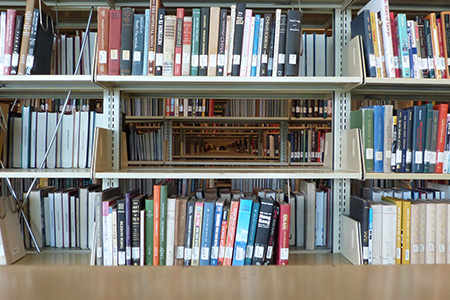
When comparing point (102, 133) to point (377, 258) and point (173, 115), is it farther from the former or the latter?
point (173, 115)

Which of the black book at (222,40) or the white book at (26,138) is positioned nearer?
the black book at (222,40)

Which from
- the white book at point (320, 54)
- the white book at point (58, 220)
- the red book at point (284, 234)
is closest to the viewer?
the red book at point (284, 234)

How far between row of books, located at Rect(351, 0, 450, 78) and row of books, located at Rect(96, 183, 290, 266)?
75 cm

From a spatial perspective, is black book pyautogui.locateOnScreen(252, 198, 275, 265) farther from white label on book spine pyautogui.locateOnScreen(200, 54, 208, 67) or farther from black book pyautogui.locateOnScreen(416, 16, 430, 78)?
black book pyautogui.locateOnScreen(416, 16, 430, 78)

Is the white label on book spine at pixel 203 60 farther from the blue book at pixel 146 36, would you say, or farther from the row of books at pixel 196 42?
the blue book at pixel 146 36

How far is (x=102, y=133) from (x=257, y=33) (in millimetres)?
788

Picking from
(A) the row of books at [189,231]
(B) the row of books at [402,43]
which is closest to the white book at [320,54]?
(B) the row of books at [402,43]

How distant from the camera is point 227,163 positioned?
2756mm

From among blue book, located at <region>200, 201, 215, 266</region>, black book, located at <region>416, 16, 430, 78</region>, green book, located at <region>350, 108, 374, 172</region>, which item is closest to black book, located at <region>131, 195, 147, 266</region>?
blue book, located at <region>200, 201, 215, 266</region>

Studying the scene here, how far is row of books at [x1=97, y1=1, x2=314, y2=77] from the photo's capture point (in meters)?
1.33

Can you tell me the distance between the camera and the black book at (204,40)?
1.33m

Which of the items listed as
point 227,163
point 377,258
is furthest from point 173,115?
point 377,258

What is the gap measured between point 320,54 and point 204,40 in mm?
645

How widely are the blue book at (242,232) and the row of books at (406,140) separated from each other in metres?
0.56
